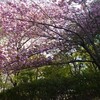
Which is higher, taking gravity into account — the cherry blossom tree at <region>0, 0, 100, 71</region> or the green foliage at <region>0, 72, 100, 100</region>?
the cherry blossom tree at <region>0, 0, 100, 71</region>

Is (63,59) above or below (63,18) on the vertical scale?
below

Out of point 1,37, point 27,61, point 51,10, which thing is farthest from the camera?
point 1,37

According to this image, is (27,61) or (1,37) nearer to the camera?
(27,61)

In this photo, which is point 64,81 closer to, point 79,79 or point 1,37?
point 79,79

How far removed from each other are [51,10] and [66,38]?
47.0 inches

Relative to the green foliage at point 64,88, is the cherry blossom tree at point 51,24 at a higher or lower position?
higher

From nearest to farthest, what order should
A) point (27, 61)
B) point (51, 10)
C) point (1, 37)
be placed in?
point (27, 61)
point (51, 10)
point (1, 37)

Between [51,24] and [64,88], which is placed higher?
[51,24]

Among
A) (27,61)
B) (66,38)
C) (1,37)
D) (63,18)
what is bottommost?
(27,61)

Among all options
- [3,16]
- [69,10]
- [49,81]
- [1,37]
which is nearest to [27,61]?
[49,81]

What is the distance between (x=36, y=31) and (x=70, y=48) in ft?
4.80

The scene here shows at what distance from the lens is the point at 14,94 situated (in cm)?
918

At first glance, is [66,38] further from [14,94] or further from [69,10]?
[14,94]

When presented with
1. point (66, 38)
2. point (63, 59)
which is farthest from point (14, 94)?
point (66, 38)
